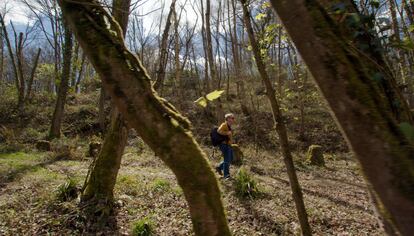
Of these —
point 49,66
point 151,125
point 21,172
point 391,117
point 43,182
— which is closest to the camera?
point 391,117

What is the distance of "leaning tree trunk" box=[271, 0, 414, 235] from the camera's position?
1.23 m

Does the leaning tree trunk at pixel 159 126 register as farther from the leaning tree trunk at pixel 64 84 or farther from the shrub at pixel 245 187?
the leaning tree trunk at pixel 64 84

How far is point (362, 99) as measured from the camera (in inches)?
51.6

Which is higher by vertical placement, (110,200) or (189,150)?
(189,150)

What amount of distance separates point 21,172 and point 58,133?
7904 millimetres

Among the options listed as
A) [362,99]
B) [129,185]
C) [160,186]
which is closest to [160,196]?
[160,186]

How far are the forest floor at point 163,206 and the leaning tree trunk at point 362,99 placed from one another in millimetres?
4998

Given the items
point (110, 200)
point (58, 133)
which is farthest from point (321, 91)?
point (58, 133)

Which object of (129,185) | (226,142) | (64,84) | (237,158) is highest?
(64,84)

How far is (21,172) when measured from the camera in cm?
905

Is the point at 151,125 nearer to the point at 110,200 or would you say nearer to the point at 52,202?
the point at 110,200

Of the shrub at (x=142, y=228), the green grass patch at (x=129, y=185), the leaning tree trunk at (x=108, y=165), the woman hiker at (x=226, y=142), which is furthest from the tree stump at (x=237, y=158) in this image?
the shrub at (x=142, y=228)

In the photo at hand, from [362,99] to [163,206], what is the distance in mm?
6088

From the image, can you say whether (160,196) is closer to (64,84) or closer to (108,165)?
(108,165)
